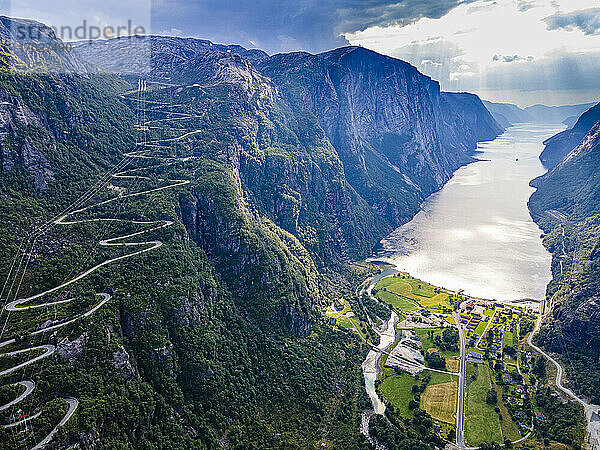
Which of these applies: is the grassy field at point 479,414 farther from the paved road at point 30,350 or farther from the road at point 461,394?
the paved road at point 30,350

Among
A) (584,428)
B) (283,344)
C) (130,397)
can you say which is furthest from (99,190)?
(584,428)

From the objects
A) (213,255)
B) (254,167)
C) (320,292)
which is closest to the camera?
(213,255)

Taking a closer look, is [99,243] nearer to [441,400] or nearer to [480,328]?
[441,400]

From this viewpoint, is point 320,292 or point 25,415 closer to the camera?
point 25,415

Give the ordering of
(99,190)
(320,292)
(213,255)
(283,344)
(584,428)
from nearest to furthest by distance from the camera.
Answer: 1. (584,428)
2. (99,190)
3. (283,344)
4. (213,255)
5. (320,292)

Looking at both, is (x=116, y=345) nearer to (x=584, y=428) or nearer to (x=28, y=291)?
(x=28, y=291)

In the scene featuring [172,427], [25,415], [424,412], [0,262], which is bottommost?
[424,412]

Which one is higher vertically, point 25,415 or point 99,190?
point 99,190

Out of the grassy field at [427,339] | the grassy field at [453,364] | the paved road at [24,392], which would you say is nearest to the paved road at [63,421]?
the paved road at [24,392]
